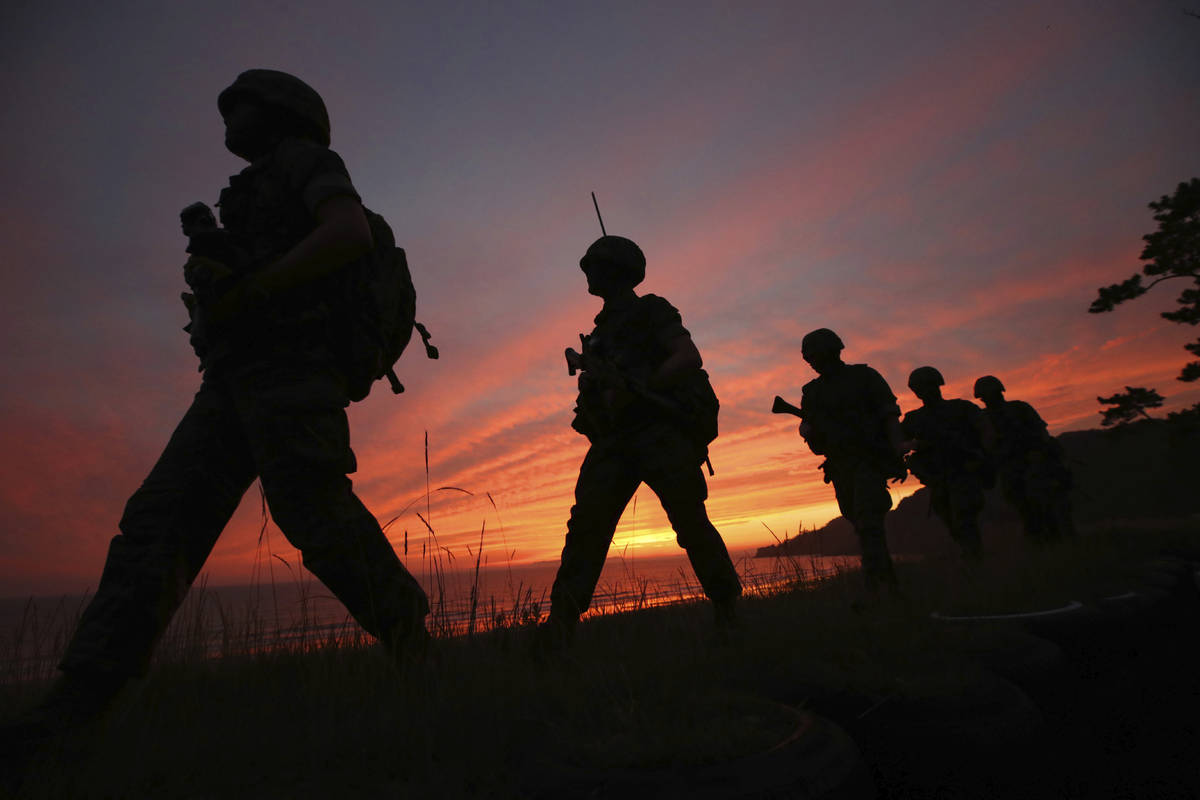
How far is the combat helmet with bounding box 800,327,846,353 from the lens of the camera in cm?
568

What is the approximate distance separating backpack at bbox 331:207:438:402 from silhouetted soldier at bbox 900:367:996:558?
22.8ft

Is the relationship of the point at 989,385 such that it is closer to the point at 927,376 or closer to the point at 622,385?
the point at 927,376

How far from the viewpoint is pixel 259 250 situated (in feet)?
7.68

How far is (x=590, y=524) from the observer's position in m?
3.19

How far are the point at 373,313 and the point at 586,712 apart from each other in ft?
5.19

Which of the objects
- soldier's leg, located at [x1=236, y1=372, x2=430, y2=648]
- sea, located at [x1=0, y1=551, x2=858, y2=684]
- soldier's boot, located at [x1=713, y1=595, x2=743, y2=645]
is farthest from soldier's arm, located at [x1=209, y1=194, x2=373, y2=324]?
soldier's boot, located at [x1=713, y1=595, x2=743, y2=645]

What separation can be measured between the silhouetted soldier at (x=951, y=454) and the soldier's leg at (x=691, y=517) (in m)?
5.48

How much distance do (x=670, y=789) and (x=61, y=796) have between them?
4.48 feet

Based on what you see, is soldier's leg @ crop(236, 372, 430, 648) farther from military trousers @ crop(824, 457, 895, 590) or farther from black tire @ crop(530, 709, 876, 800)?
military trousers @ crop(824, 457, 895, 590)

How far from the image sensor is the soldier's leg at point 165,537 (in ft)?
6.50

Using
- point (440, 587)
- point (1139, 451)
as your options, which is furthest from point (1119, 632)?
point (1139, 451)

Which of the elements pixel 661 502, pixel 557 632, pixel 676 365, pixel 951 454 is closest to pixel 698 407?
pixel 676 365

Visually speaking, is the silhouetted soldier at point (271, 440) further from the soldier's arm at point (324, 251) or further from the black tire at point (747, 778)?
the black tire at point (747, 778)

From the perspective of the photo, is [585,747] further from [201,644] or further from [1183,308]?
[1183,308]
